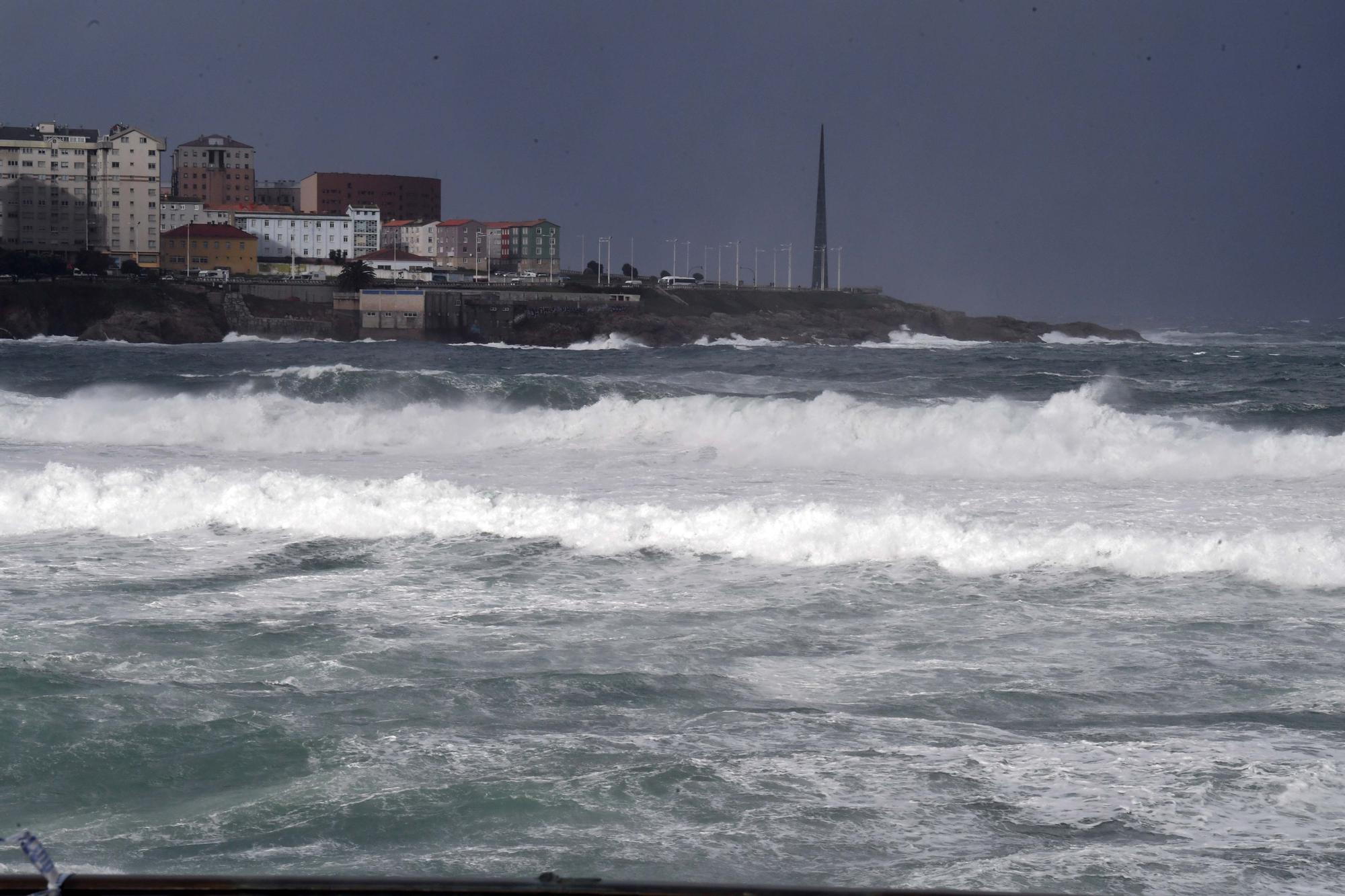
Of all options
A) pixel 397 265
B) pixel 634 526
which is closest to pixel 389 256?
pixel 397 265

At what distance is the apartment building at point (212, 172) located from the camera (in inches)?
4956

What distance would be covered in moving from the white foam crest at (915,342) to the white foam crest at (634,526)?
200ft

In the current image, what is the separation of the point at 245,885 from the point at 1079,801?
504cm

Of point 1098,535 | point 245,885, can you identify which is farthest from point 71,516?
point 245,885

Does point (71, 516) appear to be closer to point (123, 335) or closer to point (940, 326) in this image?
point (123, 335)

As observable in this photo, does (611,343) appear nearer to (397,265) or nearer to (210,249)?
(397,265)

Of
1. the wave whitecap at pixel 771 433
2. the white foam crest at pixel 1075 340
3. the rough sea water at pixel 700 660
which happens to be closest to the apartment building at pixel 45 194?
the white foam crest at pixel 1075 340

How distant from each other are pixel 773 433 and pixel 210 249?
8057cm

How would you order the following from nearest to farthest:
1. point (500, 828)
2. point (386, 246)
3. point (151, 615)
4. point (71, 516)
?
1. point (500, 828)
2. point (151, 615)
3. point (71, 516)
4. point (386, 246)

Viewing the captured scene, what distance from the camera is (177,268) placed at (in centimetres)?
9250

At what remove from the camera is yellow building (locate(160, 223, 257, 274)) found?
9188 cm

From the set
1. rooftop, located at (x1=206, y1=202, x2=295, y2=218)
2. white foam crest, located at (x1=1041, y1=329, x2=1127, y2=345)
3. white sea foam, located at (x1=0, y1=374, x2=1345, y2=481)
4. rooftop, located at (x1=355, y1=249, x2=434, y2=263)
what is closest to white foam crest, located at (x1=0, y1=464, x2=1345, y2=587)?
white sea foam, located at (x1=0, y1=374, x2=1345, y2=481)

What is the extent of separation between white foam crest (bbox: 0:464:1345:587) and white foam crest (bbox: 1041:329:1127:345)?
63515mm

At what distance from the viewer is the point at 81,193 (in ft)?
321
